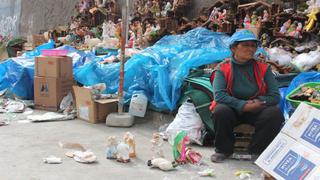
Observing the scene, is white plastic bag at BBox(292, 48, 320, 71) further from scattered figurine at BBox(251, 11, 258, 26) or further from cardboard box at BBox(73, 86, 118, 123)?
cardboard box at BBox(73, 86, 118, 123)

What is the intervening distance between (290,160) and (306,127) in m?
0.27

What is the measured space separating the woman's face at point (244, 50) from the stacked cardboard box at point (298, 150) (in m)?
0.85

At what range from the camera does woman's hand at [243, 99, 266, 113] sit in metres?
3.81

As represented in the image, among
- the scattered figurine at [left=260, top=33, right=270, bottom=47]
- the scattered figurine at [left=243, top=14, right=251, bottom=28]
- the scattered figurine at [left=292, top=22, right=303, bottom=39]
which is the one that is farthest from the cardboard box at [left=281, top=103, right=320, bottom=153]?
the scattered figurine at [left=243, top=14, right=251, bottom=28]

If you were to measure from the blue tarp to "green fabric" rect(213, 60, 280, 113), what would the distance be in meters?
1.24

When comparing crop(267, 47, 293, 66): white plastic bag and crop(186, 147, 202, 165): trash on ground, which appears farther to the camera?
crop(267, 47, 293, 66): white plastic bag

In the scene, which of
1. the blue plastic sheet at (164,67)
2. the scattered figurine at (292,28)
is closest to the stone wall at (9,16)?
the blue plastic sheet at (164,67)

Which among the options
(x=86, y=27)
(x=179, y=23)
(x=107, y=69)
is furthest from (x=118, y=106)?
(x=86, y=27)

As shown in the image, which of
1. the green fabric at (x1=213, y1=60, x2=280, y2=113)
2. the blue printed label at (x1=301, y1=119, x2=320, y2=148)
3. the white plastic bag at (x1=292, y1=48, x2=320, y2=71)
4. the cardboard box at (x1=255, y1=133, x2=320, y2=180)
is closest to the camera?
the cardboard box at (x1=255, y1=133, x2=320, y2=180)

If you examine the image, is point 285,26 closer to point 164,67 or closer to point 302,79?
point 302,79

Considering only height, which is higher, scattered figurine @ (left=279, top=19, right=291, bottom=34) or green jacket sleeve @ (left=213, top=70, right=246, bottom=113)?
scattered figurine @ (left=279, top=19, right=291, bottom=34)

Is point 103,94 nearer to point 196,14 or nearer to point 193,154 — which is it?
point 193,154

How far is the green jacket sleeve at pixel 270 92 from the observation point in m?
3.87

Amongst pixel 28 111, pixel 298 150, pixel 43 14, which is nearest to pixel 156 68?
pixel 28 111
